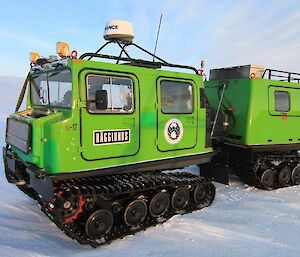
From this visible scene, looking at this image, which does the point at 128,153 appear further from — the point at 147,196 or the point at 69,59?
the point at 69,59

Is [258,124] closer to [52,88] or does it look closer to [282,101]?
[282,101]

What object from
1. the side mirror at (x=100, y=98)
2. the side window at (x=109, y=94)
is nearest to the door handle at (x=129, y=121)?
the side window at (x=109, y=94)

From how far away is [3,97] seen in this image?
115 ft

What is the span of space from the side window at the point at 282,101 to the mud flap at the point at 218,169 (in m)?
2.09

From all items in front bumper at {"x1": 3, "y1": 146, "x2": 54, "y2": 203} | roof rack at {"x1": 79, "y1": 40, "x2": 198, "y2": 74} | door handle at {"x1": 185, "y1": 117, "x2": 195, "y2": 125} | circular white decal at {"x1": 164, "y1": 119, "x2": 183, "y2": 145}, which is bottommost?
front bumper at {"x1": 3, "y1": 146, "x2": 54, "y2": 203}

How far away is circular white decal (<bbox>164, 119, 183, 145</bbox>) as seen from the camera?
613 centimetres

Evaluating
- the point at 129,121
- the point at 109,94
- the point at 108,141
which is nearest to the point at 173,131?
the point at 129,121

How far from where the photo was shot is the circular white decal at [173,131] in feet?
20.1

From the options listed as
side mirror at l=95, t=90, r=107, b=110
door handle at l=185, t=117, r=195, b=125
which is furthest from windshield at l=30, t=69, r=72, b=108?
door handle at l=185, t=117, r=195, b=125

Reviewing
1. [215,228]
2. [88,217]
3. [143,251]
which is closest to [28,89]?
[88,217]

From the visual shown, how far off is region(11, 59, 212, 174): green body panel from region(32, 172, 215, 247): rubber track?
32cm

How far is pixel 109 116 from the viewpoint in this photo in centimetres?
522

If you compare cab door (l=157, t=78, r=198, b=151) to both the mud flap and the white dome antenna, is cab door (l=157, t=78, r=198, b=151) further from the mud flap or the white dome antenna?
the mud flap

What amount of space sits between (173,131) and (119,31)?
2.22 m
